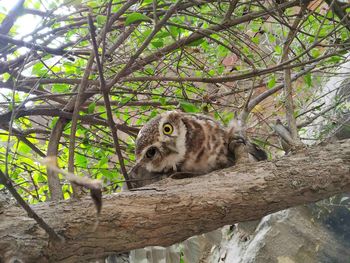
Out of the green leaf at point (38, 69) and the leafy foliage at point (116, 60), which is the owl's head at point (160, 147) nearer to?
the leafy foliage at point (116, 60)

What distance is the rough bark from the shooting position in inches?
32.8

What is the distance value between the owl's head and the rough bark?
193mm

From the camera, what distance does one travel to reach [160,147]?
1.28 m

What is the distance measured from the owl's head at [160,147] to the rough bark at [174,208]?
0.63ft

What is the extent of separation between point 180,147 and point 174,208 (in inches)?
14.2

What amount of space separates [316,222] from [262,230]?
0.31 metres

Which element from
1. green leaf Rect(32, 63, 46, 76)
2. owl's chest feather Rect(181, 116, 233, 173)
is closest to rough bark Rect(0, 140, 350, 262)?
owl's chest feather Rect(181, 116, 233, 173)

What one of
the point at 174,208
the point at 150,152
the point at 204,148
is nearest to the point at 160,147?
the point at 150,152

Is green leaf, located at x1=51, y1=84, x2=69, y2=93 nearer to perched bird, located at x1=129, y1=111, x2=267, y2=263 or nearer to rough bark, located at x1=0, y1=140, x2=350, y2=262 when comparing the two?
perched bird, located at x1=129, y1=111, x2=267, y2=263

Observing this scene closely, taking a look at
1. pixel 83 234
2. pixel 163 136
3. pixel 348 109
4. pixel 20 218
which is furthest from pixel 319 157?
pixel 348 109


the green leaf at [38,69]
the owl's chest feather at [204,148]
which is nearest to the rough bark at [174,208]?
the owl's chest feather at [204,148]

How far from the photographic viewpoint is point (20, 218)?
2.76 feet

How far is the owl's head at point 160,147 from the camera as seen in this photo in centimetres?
128

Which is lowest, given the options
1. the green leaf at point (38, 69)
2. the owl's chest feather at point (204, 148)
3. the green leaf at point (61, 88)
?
the owl's chest feather at point (204, 148)
